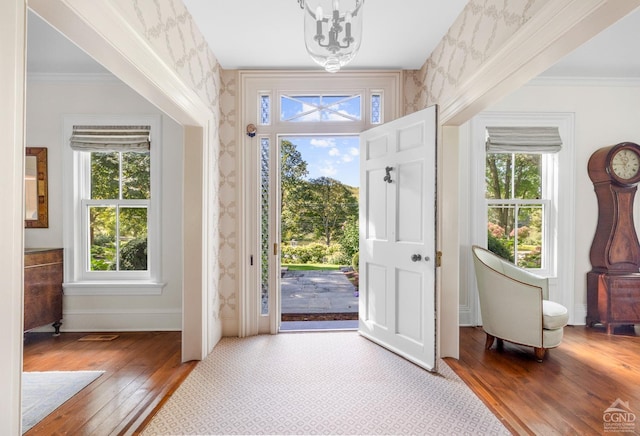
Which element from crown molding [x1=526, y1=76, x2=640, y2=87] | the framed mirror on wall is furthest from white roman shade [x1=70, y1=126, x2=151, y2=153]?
crown molding [x1=526, y1=76, x2=640, y2=87]

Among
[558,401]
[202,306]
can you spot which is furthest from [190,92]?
[558,401]

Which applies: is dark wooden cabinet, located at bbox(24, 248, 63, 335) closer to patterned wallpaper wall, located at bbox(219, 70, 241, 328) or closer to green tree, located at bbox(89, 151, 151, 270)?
green tree, located at bbox(89, 151, 151, 270)

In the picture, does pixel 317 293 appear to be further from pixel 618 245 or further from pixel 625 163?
pixel 625 163

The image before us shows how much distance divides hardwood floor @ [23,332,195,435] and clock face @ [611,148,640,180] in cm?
465

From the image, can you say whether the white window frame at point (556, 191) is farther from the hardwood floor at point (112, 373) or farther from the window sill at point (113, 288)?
the window sill at point (113, 288)

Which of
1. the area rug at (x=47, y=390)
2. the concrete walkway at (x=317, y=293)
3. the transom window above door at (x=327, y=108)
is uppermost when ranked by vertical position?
the transom window above door at (x=327, y=108)

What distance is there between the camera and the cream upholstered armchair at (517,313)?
280 cm

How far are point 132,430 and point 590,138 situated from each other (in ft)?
16.5

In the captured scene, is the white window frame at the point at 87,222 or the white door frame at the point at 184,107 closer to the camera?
the white door frame at the point at 184,107

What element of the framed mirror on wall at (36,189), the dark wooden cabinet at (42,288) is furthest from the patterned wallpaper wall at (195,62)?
the framed mirror on wall at (36,189)

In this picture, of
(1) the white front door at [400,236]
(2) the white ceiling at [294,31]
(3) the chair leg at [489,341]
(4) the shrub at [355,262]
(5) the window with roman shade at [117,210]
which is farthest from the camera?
(4) the shrub at [355,262]

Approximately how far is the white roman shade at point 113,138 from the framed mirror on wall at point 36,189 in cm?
40

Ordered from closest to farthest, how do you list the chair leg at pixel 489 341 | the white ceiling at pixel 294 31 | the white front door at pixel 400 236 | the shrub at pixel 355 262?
1. the white ceiling at pixel 294 31
2. the white front door at pixel 400 236
3. the chair leg at pixel 489 341
4. the shrub at pixel 355 262

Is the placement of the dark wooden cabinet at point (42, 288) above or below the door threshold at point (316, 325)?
above
